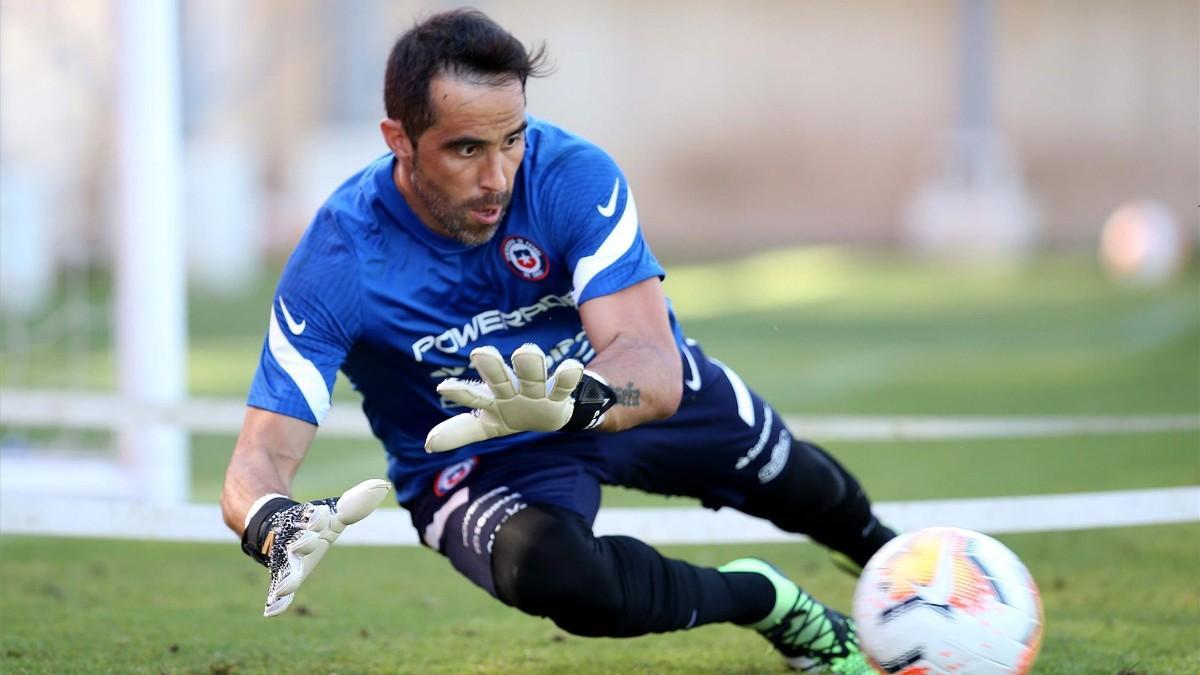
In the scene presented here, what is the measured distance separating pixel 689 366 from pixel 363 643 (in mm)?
1180

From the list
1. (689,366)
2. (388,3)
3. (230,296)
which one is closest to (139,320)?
(689,366)

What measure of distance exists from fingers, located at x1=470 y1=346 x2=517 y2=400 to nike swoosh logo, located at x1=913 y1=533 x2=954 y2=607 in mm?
1091

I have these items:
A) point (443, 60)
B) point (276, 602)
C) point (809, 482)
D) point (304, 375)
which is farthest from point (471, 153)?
point (809, 482)

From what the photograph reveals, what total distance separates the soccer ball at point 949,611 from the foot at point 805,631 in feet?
1.15

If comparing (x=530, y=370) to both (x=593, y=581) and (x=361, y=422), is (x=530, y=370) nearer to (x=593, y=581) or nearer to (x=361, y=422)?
(x=593, y=581)

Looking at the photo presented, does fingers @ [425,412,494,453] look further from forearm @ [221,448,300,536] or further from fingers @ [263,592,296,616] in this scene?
forearm @ [221,448,300,536]

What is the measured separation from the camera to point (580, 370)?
2984mm

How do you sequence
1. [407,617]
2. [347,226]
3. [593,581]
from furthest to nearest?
[407,617]
[347,226]
[593,581]

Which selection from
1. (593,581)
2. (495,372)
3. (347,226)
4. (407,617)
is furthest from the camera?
(407,617)

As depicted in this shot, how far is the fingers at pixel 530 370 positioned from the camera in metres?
2.92

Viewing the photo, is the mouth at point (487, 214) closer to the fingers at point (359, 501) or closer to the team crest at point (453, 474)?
the team crest at point (453, 474)

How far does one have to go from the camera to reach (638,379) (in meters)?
3.46

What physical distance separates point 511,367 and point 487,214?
38 centimetres

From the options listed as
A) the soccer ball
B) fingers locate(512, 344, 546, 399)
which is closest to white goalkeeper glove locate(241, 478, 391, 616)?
fingers locate(512, 344, 546, 399)
